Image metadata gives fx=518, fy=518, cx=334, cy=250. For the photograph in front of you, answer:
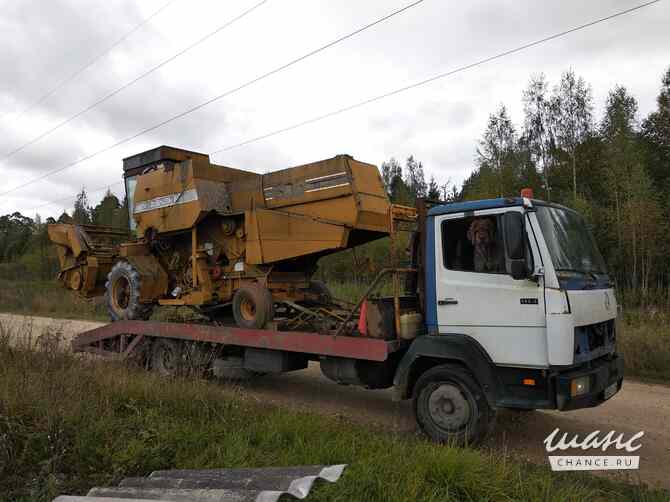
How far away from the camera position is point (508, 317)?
4.96 meters

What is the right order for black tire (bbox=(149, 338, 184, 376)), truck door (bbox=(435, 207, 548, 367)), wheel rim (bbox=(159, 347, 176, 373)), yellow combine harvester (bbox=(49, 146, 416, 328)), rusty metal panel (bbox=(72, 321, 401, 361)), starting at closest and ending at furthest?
1. truck door (bbox=(435, 207, 548, 367))
2. rusty metal panel (bbox=(72, 321, 401, 361))
3. yellow combine harvester (bbox=(49, 146, 416, 328))
4. black tire (bbox=(149, 338, 184, 376))
5. wheel rim (bbox=(159, 347, 176, 373))

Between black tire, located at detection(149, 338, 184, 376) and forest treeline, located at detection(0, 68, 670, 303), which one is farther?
forest treeline, located at detection(0, 68, 670, 303)

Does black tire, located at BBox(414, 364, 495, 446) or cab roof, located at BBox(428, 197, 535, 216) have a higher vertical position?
cab roof, located at BBox(428, 197, 535, 216)

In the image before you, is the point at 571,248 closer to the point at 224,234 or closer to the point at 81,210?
the point at 224,234

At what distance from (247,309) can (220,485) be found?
4.11 meters

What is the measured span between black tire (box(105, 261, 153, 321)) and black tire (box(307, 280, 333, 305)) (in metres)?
2.87

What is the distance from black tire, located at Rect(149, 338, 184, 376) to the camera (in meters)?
8.16

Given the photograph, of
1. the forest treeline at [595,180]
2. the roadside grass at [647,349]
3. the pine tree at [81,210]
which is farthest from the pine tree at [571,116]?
the pine tree at [81,210]

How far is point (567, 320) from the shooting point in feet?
15.1

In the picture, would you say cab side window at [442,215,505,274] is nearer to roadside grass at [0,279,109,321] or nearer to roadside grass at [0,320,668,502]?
roadside grass at [0,320,668,502]

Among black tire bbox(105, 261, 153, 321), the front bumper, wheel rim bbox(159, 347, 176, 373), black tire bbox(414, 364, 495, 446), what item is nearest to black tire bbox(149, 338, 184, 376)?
wheel rim bbox(159, 347, 176, 373)

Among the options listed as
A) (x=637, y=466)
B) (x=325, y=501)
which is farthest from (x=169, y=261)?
(x=637, y=466)

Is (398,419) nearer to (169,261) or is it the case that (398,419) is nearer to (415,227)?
(415,227)

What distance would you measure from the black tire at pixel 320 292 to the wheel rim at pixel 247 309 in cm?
131
